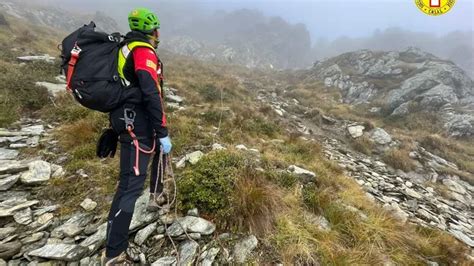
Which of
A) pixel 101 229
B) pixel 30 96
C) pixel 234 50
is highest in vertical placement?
pixel 30 96

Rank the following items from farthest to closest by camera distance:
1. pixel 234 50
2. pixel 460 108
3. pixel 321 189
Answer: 1. pixel 234 50
2. pixel 460 108
3. pixel 321 189

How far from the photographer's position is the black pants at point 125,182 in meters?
3.41

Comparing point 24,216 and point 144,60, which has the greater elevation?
point 144,60

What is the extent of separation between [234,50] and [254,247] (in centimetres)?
7545

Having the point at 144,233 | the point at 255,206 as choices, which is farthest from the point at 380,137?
the point at 144,233

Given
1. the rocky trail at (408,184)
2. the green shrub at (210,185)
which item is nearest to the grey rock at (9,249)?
the green shrub at (210,185)

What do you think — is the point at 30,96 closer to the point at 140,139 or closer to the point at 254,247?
the point at 140,139

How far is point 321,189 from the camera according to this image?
6.10 metres

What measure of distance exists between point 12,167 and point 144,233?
331 centimetres

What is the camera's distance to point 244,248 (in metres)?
4.04

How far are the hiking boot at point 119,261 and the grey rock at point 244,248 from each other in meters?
1.49

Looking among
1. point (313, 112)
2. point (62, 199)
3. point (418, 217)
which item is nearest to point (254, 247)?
point (62, 199)

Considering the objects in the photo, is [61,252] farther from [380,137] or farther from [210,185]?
[380,137]

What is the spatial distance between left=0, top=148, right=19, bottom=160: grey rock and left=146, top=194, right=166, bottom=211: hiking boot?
367 centimetres
